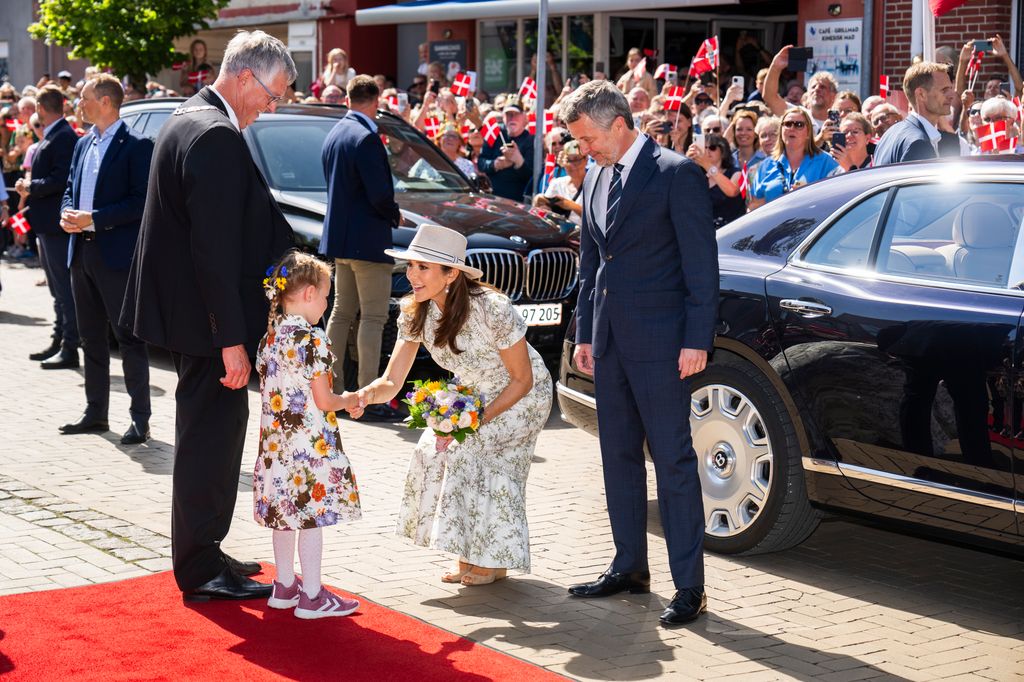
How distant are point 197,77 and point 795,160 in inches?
570

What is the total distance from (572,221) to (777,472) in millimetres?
5285

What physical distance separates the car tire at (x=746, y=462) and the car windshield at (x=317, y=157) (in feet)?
15.1

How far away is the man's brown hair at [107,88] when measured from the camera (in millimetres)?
8789

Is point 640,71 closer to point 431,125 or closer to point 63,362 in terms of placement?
point 431,125

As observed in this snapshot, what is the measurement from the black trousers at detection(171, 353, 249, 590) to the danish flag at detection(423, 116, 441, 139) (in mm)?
9458

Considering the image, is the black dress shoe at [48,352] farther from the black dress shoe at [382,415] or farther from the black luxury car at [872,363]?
the black luxury car at [872,363]

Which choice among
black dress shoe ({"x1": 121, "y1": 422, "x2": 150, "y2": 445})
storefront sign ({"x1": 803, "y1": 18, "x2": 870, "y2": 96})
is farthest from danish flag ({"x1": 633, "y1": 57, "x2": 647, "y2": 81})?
black dress shoe ({"x1": 121, "y1": 422, "x2": 150, "y2": 445})

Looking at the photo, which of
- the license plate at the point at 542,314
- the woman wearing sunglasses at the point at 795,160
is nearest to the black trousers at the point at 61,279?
the license plate at the point at 542,314

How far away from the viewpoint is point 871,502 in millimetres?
5730

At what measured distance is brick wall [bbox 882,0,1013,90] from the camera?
53.8ft

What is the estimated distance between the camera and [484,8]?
22188 millimetres

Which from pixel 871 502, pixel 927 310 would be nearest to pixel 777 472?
pixel 871 502

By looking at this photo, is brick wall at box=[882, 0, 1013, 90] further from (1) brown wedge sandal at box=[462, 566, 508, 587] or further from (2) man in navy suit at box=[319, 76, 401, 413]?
(1) brown wedge sandal at box=[462, 566, 508, 587]

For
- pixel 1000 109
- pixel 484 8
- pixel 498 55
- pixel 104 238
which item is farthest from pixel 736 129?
pixel 498 55
